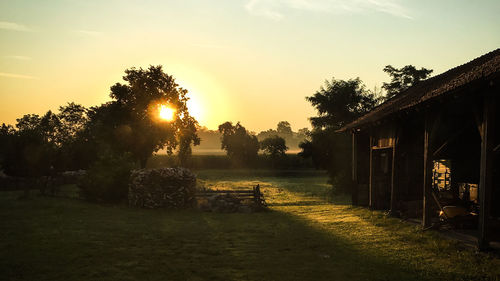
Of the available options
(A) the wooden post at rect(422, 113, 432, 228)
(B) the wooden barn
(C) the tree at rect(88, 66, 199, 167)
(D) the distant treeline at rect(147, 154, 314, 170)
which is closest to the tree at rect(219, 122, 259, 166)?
(D) the distant treeline at rect(147, 154, 314, 170)

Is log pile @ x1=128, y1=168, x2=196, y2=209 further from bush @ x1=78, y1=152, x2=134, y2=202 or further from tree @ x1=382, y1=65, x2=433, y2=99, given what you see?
tree @ x1=382, y1=65, x2=433, y2=99

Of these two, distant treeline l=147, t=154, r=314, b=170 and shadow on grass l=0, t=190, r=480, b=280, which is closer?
shadow on grass l=0, t=190, r=480, b=280

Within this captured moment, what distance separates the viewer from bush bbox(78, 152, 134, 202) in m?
21.9

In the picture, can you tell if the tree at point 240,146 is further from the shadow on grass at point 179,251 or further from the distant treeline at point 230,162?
the shadow on grass at point 179,251

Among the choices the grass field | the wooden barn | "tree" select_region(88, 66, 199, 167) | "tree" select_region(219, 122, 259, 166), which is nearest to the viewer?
the grass field

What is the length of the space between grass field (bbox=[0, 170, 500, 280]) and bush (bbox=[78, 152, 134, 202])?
14.8 feet

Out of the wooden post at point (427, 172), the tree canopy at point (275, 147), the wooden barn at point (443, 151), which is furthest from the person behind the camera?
the tree canopy at point (275, 147)

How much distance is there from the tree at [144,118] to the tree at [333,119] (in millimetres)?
17731

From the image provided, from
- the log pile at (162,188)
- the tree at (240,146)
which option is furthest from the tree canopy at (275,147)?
the log pile at (162,188)

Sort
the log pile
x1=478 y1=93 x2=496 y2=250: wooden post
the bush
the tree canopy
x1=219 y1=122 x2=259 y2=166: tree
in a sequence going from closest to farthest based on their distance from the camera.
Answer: x1=478 y1=93 x2=496 y2=250: wooden post < the log pile < the bush < the tree canopy < x1=219 y1=122 x2=259 y2=166: tree

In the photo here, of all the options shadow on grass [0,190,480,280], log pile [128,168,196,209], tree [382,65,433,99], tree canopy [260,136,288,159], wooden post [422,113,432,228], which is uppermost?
tree [382,65,433,99]

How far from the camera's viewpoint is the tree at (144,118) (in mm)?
42844

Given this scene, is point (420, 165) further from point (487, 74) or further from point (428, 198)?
point (487, 74)

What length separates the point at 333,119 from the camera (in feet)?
126
